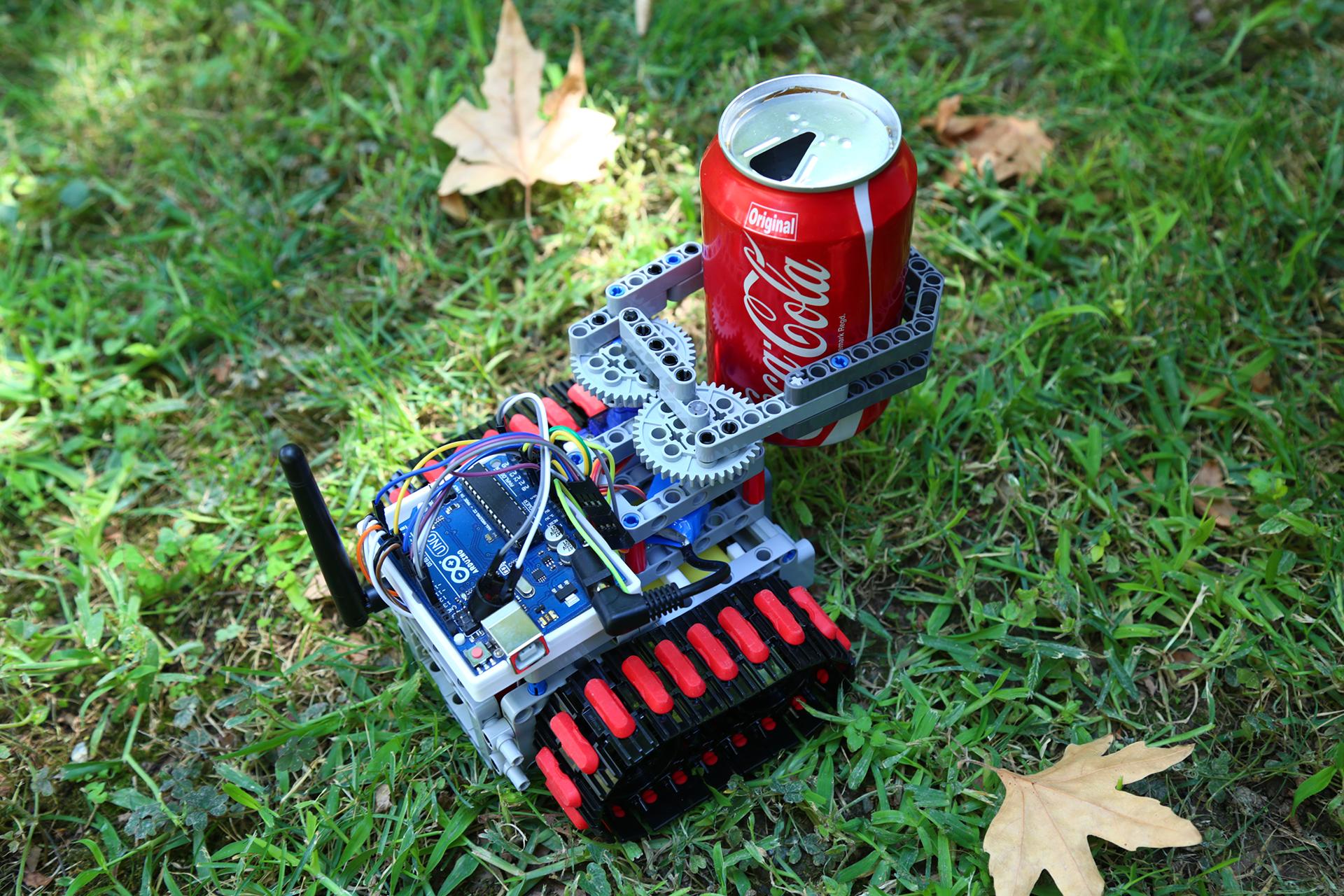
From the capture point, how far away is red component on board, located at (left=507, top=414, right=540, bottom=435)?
2826 millimetres

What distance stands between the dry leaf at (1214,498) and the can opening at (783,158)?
5.32 ft

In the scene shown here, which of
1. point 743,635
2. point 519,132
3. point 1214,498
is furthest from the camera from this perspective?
point 519,132

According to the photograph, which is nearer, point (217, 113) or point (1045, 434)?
point (1045, 434)

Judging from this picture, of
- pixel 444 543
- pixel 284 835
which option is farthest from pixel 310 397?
pixel 284 835

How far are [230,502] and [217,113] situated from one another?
6.38 ft

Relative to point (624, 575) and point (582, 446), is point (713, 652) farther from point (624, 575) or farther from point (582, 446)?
point (582, 446)

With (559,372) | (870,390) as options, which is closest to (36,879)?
(559,372)

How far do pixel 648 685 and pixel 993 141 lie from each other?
261 cm

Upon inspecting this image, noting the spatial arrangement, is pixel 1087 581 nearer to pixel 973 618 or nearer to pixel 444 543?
pixel 973 618

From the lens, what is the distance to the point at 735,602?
2686 millimetres

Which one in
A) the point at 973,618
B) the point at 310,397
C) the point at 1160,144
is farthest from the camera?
the point at 1160,144

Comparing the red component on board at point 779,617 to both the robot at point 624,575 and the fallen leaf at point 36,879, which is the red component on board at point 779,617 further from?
the fallen leaf at point 36,879

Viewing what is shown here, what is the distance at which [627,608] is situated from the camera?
242cm

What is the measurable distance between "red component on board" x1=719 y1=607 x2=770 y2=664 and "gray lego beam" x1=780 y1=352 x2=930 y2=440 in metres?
0.47
